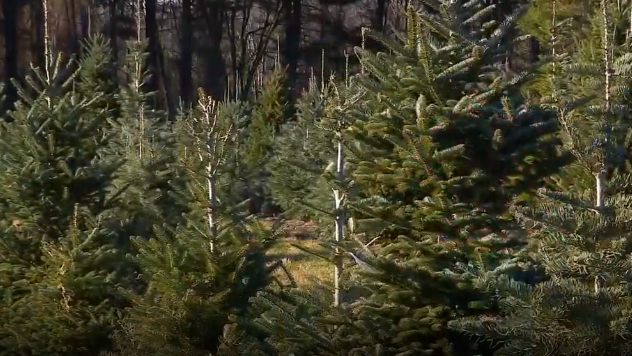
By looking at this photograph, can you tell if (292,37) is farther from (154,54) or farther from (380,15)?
(154,54)

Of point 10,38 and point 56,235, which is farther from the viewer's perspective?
point 10,38

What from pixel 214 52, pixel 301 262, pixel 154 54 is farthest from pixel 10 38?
pixel 301 262

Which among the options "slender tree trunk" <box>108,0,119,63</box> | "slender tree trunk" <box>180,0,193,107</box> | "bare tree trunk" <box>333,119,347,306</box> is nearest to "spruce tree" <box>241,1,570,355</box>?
"bare tree trunk" <box>333,119,347,306</box>

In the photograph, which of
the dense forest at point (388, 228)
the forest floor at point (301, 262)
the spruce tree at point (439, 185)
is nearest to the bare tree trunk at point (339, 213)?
the dense forest at point (388, 228)

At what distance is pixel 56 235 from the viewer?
6.78 metres

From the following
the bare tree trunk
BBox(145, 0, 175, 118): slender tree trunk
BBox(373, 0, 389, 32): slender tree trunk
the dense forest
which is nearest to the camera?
the dense forest

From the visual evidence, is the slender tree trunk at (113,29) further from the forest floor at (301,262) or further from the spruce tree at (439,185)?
the spruce tree at (439,185)

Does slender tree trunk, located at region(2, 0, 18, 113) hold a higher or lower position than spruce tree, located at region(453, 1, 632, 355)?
higher

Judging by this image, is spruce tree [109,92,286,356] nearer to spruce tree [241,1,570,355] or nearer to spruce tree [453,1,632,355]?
spruce tree [241,1,570,355]

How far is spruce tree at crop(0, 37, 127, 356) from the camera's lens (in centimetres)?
636

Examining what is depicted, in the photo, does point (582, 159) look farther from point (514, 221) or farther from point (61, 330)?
point (61, 330)

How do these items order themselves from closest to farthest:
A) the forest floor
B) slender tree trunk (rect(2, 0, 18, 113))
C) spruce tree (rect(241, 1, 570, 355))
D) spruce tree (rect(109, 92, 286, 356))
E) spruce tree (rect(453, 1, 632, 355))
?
spruce tree (rect(453, 1, 632, 355))
spruce tree (rect(241, 1, 570, 355))
spruce tree (rect(109, 92, 286, 356))
the forest floor
slender tree trunk (rect(2, 0, 18, 113))

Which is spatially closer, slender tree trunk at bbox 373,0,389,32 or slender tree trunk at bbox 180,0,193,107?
slender tree trunk at bbox 180,0,193,107

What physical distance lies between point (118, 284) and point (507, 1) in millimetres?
15556
